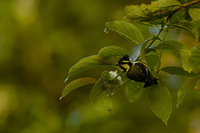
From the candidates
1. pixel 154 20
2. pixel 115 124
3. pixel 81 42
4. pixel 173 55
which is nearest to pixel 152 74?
pixel 154 20

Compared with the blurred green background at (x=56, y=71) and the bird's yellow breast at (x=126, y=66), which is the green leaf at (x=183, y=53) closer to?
the bird's yellow breast at (x=126, y=66)

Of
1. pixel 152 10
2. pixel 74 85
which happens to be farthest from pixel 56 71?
pixel 152 10

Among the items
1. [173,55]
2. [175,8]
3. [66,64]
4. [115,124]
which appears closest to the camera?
[175,8]

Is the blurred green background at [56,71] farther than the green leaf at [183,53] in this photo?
Yes

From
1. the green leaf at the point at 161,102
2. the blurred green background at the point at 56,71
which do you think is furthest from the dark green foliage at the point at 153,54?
the blurred green background at the point at 56,71

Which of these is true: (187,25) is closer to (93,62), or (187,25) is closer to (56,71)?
(93,62)

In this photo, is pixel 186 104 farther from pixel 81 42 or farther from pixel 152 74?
pixel 152 74
